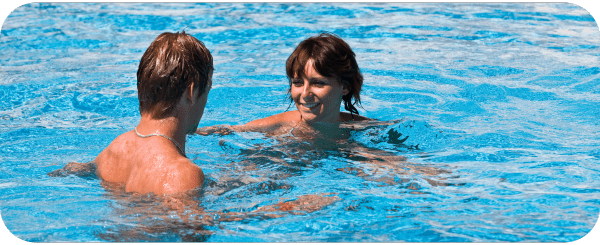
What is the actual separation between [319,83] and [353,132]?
2.33 ft

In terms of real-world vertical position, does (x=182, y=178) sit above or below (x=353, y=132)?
above

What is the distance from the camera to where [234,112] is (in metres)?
7.09

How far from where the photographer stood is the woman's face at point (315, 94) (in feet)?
16.4

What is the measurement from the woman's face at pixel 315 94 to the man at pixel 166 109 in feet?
5.17

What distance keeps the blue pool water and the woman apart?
0.28 metres

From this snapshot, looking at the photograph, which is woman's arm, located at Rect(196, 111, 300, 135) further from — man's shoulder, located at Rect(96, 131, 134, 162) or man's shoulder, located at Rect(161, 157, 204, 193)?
man's shoulder, located at Rect(161, 157, 204, 193)

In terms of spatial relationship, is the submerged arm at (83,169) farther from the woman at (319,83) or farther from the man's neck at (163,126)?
the woman at (319,83)

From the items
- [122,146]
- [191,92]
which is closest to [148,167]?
[122,146]

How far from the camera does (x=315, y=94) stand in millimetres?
5016

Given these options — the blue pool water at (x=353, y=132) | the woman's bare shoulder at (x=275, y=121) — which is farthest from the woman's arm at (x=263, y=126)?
the blue pool water at (x=353, y=132)

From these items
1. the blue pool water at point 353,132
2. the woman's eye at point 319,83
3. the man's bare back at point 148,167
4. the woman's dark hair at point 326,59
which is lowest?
the blue pool water at point 353,132

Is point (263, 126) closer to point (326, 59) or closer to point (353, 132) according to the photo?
point (353, 132)

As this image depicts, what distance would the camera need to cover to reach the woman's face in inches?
197

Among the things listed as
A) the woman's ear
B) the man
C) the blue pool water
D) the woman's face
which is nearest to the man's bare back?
the man
